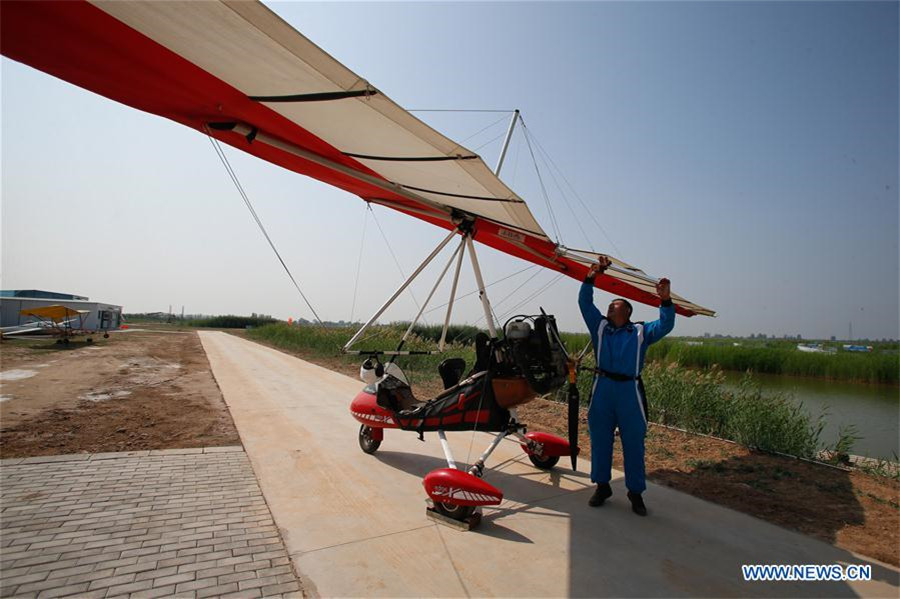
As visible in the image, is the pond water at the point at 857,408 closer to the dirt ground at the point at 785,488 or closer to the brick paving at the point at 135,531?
the dirt ground at the point at 785,488

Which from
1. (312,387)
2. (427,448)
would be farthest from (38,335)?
(427,448)

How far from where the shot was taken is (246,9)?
5.83ft

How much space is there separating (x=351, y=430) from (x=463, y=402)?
267 centimetres

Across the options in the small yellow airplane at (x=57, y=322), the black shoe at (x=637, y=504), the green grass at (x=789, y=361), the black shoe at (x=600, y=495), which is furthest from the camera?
the small yellow airplane at (x=57, y=322)

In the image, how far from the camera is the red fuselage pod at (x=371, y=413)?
14.8ft

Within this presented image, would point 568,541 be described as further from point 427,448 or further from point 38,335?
point 38,335

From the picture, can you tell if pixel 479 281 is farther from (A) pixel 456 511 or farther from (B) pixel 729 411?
(B) pixel 729 411

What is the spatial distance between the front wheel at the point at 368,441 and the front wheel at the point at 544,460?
179 centimetres

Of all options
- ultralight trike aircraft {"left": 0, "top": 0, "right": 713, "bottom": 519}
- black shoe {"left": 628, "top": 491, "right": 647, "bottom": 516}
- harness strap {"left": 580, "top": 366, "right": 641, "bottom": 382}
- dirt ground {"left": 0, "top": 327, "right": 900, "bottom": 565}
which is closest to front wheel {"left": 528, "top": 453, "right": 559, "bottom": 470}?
ultralight trike aircraft {"left": 0, "top": 0, "right": 713, "bottom": 519}

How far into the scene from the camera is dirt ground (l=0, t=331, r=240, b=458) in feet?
15.9

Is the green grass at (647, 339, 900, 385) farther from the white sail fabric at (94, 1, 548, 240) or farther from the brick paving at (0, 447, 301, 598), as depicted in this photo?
the brick paving at (0, 447, 301, 598)

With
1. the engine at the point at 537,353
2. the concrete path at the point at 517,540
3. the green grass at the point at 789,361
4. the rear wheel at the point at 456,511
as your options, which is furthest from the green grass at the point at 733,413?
the green grass at the point at 789,361

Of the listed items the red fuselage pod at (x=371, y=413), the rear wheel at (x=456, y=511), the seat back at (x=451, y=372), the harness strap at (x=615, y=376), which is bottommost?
the rear wheel at (x=456, y=511)

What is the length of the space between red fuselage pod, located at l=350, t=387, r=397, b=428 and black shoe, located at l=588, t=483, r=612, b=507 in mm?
2050
